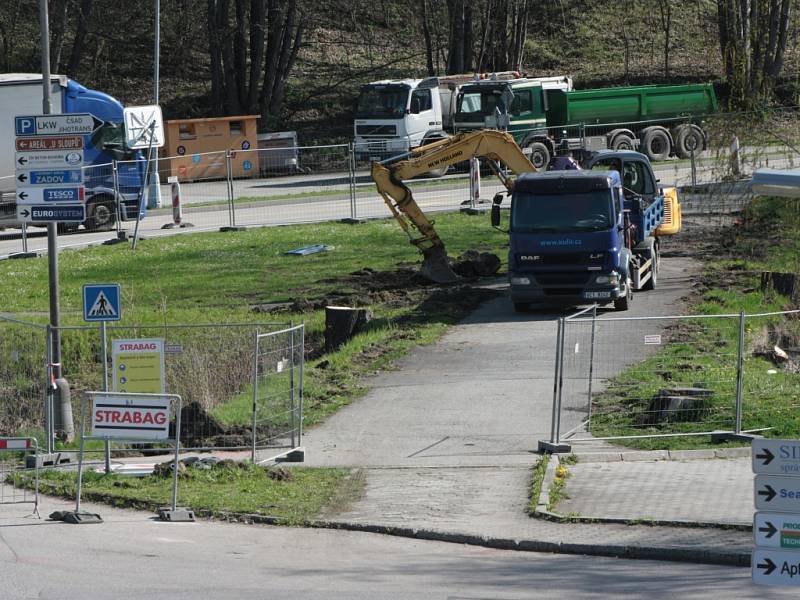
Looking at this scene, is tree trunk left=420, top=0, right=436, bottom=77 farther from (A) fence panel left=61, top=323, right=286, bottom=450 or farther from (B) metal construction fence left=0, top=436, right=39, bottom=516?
(B) metal construction fence left=0, top=436, right=39, bottom=516

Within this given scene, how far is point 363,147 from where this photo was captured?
47500 millimetres

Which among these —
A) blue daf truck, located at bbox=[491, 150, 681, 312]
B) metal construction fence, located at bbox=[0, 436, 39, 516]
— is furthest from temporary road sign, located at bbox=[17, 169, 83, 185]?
blue daf truck, located at bbox=[491, 150, 681, 312]

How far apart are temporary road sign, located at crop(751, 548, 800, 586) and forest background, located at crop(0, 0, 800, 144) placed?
47494mm

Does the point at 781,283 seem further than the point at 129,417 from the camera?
Yes

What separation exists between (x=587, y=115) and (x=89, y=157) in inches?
776

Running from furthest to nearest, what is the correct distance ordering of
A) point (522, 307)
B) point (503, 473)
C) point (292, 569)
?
point (522, 307)
point (503, 473)
point (292, 569)

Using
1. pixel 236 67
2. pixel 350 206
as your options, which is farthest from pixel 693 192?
pixel 236 67

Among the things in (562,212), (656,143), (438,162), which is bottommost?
(562,212)

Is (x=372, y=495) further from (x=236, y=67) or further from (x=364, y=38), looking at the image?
(x=364, y=38)

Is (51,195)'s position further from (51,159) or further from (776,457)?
(776,457)

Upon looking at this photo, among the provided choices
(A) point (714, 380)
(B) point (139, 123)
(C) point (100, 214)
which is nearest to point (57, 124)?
(A) point (714, 380)

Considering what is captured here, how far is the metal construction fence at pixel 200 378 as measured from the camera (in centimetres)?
1527

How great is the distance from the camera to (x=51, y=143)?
49.5 feet

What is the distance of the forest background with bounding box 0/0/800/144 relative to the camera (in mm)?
57188
